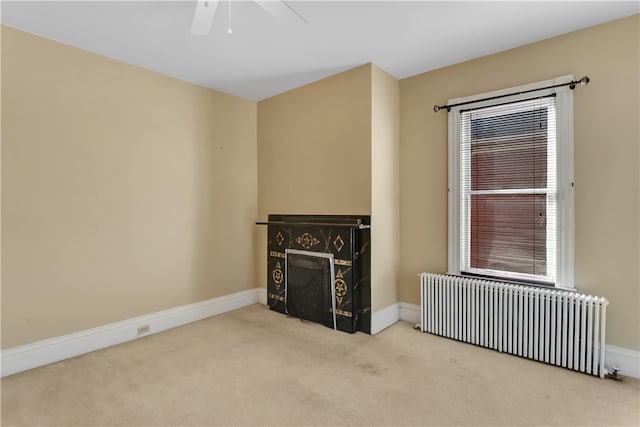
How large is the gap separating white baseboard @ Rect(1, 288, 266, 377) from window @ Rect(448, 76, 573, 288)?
272 centimetres

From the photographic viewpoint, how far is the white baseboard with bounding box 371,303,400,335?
3286 millimetres

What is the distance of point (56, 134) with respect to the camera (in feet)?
9.04

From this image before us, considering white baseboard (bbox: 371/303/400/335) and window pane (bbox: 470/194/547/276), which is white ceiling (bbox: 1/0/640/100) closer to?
window pane (bbox: 470/194/547/276)

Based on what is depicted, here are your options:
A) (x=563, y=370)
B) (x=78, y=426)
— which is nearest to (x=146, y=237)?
(x=78, y=426)

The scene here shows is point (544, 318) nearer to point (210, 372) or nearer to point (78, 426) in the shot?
point (210, 372)

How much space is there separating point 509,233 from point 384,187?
1220 millimetres

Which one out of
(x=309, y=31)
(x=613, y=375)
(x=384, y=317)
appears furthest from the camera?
(x=384, y=317)

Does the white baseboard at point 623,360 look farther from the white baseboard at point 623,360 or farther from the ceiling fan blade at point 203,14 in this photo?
the ceiling fan blade at point 203,14

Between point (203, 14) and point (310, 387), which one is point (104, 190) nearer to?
point (203, 14)

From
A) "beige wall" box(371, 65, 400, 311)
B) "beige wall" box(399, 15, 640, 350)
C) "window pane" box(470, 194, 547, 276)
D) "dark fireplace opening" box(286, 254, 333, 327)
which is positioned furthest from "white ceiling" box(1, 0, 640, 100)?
"dark fireplace opening" box(286, 254, 333, 327)

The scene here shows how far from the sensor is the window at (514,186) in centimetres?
272

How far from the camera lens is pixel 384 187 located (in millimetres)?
3453

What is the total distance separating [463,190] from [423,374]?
174 cm

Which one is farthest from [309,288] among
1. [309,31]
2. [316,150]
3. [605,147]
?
[605,147]
